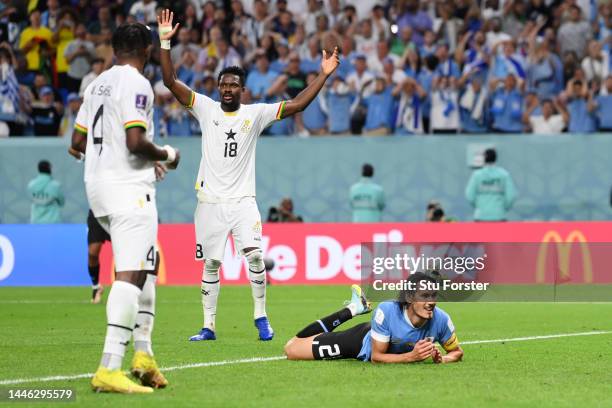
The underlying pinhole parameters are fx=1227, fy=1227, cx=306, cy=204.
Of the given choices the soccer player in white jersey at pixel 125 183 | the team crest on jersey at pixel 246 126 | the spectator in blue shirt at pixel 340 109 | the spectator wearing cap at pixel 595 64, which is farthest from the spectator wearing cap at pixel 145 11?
the soccer player in white jersey at pixel 125 183

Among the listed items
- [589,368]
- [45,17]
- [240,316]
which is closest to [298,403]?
[589,368]

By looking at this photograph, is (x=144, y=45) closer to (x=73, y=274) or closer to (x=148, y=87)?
(x=148, y=87)

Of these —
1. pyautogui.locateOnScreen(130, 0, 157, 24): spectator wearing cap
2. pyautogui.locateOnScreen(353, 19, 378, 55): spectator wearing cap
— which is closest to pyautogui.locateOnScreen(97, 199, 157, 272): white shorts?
pyautogui.locateOnScreen(353, 19, 378, 55): spectator wearing cap

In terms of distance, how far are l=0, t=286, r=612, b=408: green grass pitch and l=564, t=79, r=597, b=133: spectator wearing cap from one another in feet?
23.4

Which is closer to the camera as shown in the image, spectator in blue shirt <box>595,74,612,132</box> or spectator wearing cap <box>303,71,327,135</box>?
spectator in blue shirt <box>595,74,612,132</box>

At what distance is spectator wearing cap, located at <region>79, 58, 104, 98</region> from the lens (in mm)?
25203

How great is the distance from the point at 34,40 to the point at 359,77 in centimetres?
717

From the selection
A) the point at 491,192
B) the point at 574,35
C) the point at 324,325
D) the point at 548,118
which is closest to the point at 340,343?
the point at 324,325

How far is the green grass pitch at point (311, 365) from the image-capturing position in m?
8.24

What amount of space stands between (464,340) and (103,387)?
18.1 ft

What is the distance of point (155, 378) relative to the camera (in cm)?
853

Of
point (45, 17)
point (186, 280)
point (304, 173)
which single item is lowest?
point (186, 280)

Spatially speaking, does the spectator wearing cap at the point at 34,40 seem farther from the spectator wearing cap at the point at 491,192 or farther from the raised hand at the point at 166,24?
the raised hand at the point at 166,24

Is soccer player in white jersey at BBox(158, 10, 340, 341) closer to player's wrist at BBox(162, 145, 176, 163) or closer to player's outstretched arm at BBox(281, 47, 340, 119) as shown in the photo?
player's outstretched arm at BBox(281, 47, 340, 119)
